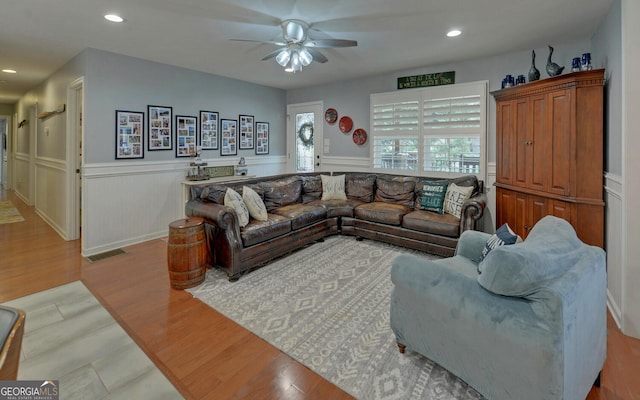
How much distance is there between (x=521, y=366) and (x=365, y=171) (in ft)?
15.1

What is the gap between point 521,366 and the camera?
1.45 m

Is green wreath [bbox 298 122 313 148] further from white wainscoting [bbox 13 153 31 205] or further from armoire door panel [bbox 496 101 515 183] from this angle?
white wainscoting [bbox 13 153 31 205]

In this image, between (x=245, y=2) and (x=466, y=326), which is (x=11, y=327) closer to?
(x=466, y=326)

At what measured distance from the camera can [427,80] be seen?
16.4 ft

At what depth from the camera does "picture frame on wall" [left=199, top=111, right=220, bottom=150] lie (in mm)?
5352

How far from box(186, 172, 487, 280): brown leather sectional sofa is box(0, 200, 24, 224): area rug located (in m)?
4.46

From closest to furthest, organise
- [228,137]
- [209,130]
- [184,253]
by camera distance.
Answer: [184,253], [209,130], [228,137]

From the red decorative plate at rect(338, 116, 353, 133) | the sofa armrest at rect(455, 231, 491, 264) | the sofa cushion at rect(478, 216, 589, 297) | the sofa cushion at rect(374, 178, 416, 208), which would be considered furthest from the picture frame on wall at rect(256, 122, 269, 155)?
the sofa cushion at rect(478, 216, 589, 297)

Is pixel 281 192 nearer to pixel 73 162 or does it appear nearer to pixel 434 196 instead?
pixel 434 196

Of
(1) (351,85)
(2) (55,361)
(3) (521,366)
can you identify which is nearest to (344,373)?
(3) (521,366)

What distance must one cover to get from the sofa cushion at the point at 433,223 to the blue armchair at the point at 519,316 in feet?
6.09

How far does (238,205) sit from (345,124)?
3.24 metres

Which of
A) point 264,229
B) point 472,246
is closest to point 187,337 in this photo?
point 264,229

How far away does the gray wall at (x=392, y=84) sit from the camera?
13.0 feet
